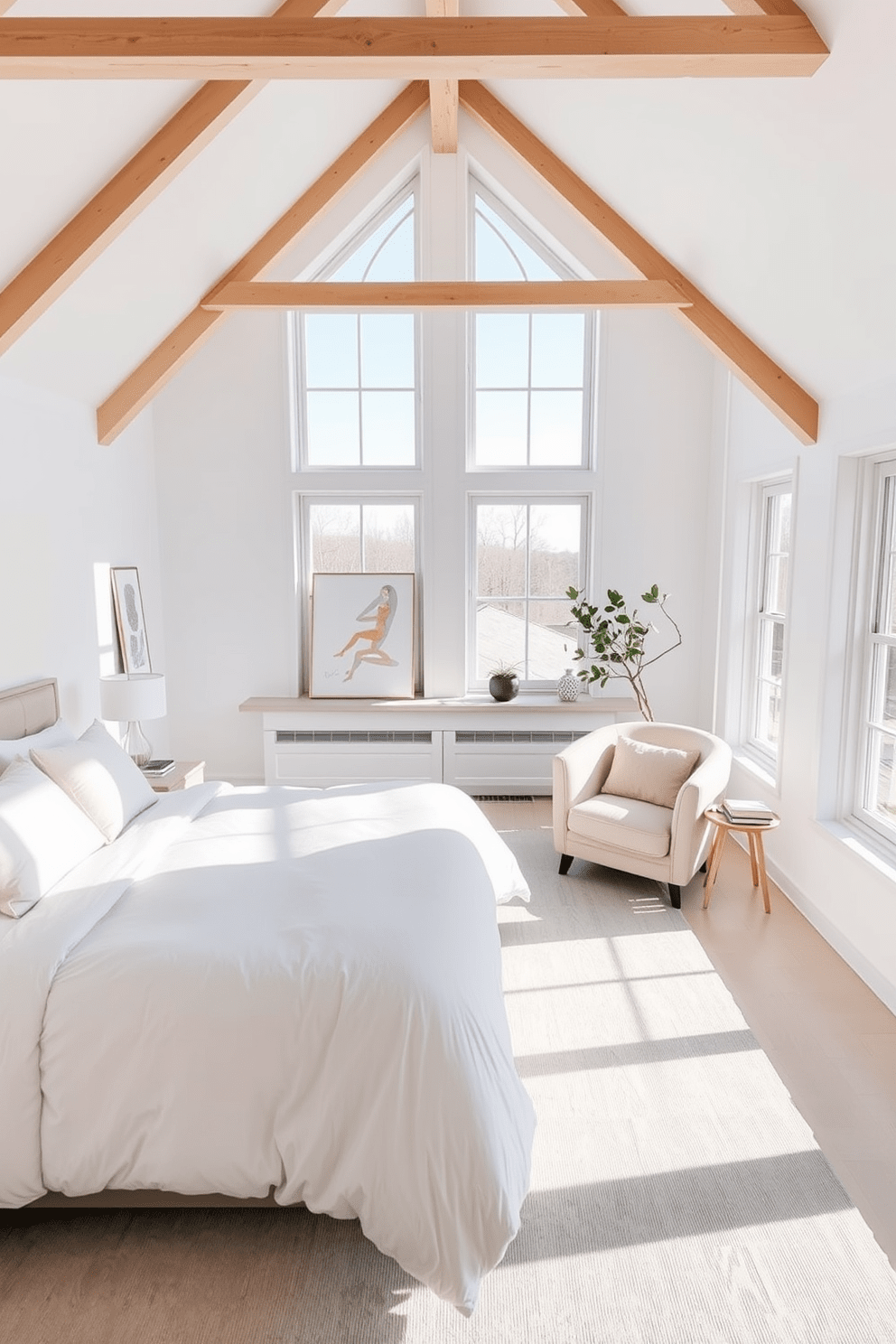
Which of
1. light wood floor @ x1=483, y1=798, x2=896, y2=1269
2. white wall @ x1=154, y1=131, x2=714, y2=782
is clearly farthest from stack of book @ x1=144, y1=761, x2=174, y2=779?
light wood floor @ x1=483, y1=798, x2=896, y2=1269

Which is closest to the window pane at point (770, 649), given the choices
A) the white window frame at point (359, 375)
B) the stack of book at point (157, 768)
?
the white window frame at point (359, 375)

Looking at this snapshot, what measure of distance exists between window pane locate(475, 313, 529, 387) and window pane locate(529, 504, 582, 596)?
2.95ft

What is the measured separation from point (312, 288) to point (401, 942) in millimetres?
3550

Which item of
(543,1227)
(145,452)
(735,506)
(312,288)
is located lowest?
(543,1227)

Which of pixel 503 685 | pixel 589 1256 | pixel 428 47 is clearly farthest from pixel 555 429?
pixel 589 1256

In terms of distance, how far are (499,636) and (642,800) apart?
6.59 feet

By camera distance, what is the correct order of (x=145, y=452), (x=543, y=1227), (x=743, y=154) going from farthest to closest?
(x=145, y=452) → (x=743, y=154) → (x=543, y=1227)

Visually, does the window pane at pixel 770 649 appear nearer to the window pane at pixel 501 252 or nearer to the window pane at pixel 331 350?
the window pane at pixel 501 252

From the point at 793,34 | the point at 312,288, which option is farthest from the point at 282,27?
the point at 312,288

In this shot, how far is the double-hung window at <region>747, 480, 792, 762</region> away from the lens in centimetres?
524

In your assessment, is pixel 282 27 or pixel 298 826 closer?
pixel 282 27

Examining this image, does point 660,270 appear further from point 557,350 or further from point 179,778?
point 179,778

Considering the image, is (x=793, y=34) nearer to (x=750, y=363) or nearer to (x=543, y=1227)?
(x=750, y=363)

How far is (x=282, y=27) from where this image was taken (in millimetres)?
2615
